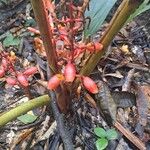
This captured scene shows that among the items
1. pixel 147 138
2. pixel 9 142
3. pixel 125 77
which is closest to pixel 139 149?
pixel 147 138

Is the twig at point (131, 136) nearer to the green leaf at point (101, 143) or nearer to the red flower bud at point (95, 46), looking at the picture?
the green leaf at point (101, 143)

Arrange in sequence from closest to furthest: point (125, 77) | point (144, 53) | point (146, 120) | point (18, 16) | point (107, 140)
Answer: point (107, 140) < point (146, 120) < point (125, 77) < point (144, 53) < point (18, 16)

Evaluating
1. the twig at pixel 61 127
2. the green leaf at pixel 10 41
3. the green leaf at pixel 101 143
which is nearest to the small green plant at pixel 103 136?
the green leaf at pixel 101 143

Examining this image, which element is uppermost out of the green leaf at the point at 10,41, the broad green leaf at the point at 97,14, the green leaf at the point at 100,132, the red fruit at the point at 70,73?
the broad green leaf at the point at 97,14

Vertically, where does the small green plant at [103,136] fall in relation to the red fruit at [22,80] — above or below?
below

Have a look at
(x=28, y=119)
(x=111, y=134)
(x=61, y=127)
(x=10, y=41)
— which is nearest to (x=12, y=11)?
(x=10, y=41)

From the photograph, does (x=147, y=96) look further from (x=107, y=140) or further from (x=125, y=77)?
(x=107, y=140)

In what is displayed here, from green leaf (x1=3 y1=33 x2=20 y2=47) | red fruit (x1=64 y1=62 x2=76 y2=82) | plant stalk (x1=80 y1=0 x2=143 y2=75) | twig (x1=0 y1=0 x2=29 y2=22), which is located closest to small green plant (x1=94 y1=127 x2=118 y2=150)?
plant stalk (x1=80 y1=0 x2=143 y2=75)
